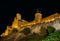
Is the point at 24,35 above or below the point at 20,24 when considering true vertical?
below

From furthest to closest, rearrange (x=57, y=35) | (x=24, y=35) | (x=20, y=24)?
1. (x=20, y=24)
2. (x=24, y=35)
3. (x=57, y=35)

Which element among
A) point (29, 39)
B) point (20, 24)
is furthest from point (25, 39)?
point (20, 24)

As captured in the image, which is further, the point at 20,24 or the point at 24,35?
the point at 20,24

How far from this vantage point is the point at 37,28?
2185 inches

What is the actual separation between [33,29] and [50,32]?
8.05 m

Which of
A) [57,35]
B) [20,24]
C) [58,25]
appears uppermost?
[20,24]

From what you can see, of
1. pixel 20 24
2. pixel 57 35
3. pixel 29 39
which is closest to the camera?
pixel 57 35

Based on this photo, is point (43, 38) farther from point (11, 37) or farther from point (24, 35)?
point (11, 37)

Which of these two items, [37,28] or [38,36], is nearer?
[38,36]

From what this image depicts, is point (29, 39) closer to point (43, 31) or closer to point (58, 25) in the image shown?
point (43, 31)

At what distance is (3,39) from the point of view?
5344cm

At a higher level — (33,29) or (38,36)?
(33,29)

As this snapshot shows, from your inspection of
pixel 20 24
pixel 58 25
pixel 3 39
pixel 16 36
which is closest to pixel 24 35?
pixel 16 36

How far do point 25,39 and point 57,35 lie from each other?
8.12m
